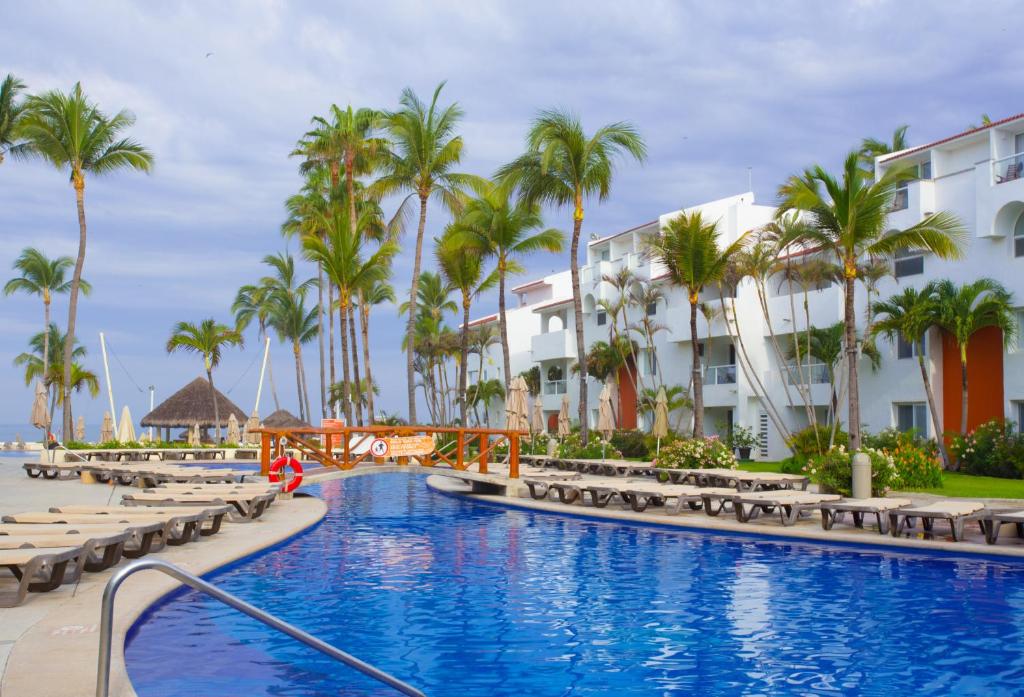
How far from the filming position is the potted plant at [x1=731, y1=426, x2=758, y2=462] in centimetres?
3538

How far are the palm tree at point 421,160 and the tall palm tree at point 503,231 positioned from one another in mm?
1188

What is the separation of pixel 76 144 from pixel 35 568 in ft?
94.6

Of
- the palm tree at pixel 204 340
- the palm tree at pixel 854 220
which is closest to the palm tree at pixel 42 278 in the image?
the palm tree at pixel 204 340

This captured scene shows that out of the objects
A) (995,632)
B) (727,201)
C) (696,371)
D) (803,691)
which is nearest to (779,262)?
(696,371)

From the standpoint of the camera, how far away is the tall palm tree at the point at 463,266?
3534 cm

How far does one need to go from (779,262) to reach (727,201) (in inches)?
367

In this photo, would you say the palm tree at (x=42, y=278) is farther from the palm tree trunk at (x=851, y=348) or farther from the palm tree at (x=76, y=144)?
the palm tree trunk at (x=851, y=348)

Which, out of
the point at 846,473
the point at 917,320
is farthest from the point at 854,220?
the point at 917,320

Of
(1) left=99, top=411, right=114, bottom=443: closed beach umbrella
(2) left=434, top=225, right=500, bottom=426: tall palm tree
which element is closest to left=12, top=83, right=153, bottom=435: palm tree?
(1) left=99, top=411, right=114, bottom=443: closed beach umbrella

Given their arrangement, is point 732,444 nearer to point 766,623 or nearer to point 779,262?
point 779,262

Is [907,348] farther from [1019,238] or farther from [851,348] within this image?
[851,348]

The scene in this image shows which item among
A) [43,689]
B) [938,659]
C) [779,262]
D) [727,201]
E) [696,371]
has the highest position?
[727,201]

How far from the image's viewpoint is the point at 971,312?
25.3m

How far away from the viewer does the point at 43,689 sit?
5.77 m
